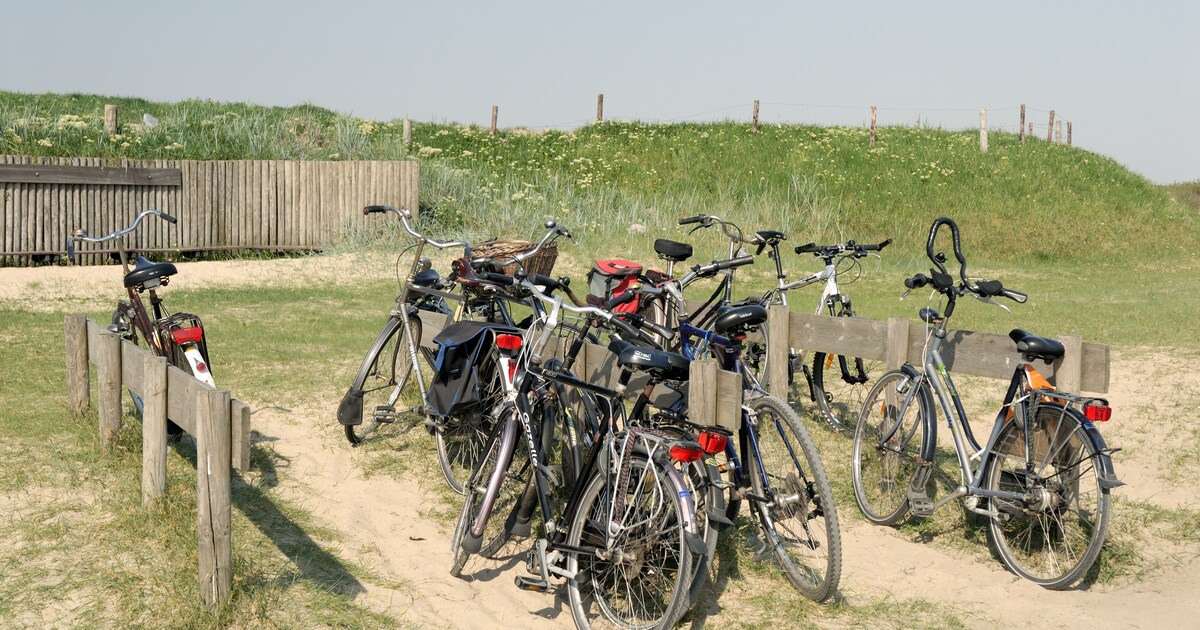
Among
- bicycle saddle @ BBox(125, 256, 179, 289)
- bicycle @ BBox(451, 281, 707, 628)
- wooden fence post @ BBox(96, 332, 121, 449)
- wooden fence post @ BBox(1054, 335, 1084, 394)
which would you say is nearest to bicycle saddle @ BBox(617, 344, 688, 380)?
bicycle @ BBox(451, 281, 707, 628)

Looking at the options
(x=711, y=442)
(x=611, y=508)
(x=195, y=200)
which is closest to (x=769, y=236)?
(x=711, y=442)

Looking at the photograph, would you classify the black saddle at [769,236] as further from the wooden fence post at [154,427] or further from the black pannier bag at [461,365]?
the wooden fence post at [154,427]

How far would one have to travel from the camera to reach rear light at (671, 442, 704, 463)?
Answer: 4.01 metres

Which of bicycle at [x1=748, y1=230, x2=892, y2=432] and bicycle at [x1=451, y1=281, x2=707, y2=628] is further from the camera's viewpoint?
bicycle at [x1=748, y1=230, x2=892, y2=432]

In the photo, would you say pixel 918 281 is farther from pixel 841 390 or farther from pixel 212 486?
pixel 212 486

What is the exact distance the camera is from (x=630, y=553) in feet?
13.9

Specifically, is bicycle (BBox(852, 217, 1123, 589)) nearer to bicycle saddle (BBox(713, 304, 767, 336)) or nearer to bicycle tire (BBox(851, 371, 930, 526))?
bicycle tire (BBox(851, 371, 930, 526))

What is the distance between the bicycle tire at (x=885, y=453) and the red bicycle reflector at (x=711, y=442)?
6.31 ft

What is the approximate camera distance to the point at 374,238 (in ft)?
57.5

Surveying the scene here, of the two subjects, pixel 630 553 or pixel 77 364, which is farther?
pixel 77 364

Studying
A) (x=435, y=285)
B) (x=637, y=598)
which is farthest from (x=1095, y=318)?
(x=637, y=598)

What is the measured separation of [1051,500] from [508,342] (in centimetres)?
262

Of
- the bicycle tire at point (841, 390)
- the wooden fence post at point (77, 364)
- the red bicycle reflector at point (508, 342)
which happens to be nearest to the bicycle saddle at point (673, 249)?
the bicycle tire at point (841, 390)

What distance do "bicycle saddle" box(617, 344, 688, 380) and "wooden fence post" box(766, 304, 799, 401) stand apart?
2.54m
